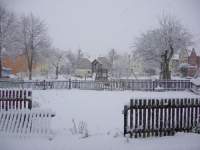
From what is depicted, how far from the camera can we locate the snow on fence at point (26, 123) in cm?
649

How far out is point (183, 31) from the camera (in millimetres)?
32969

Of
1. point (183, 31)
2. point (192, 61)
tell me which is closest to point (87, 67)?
point (192, 61)

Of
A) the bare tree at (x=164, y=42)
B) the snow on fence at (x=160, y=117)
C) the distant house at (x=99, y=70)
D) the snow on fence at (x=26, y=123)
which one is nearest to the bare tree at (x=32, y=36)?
the distant house at (x=99, y=70)

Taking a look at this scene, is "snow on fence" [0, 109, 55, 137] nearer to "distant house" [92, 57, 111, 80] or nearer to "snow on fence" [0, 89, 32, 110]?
"snow on fence" [0, 89, 32, 110]

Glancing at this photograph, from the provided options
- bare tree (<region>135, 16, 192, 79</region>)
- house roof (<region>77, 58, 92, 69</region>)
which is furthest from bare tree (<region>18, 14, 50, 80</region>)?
house roof (<region>77, 58, 92, 69</region>)

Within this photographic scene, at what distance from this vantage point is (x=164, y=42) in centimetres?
3183

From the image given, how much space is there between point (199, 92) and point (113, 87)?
8113 millimetres

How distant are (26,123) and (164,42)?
91.9 ft

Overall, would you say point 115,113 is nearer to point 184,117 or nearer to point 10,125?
point 184,117

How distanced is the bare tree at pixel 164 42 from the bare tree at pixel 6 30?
17.7 meters

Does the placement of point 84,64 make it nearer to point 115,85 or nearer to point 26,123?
point 115,85

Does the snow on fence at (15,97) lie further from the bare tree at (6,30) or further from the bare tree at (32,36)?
the bare tree at (32,36)

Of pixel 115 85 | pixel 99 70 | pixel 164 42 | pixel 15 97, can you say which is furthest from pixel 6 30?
pixel 15 97

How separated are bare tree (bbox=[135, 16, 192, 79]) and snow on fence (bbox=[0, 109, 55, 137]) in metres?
26.6
